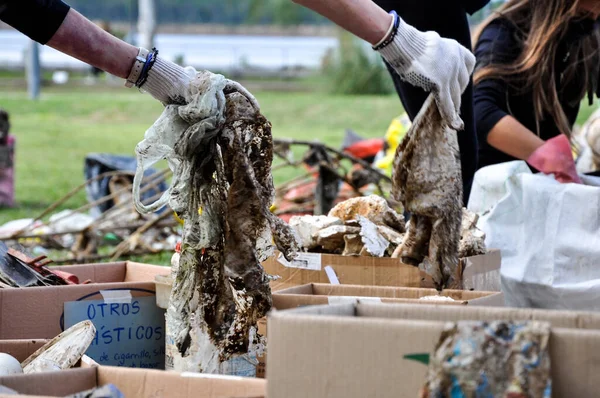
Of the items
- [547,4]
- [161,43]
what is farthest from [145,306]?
[161,43]

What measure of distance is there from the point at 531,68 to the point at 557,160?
1.65 ft

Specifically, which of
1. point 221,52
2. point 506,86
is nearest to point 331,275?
point 506,86

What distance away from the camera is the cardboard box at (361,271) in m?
2.52

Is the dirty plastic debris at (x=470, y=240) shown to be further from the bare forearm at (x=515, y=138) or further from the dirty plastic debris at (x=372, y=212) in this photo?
the bare forearm at (x=515, y=138)

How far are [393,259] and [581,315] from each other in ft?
3.55

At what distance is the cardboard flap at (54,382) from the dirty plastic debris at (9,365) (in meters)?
0.30

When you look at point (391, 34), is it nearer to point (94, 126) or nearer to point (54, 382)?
point (54, 382)

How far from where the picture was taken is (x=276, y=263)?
2654 millimetres

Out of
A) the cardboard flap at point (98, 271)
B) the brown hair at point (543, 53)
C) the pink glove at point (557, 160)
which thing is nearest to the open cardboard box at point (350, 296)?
the cardboard flap at point (98, 271)

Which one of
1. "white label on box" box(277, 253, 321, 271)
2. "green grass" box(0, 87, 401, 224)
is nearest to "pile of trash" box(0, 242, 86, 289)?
"white label on box" box(277, 253, 321, 271)

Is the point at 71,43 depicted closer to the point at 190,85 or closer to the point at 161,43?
the point at 190,85

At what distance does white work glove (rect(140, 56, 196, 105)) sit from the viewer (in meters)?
2.11

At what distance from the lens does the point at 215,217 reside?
6.86 ft

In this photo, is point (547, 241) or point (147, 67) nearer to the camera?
point (147, 67)
